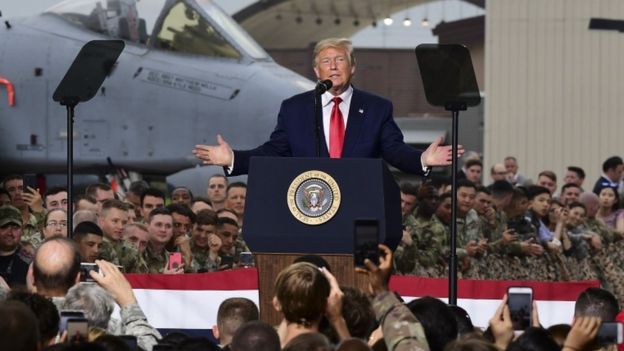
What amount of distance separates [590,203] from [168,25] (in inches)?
205

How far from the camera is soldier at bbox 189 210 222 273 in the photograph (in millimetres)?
13930

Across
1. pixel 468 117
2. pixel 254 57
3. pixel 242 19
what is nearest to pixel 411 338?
pixel 254 57

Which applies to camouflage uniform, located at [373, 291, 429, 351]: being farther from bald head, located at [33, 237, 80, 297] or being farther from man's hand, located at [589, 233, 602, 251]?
man's hand, located at [589, 233, 602, 251]

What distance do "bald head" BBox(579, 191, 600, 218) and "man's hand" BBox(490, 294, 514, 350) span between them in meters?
11.6

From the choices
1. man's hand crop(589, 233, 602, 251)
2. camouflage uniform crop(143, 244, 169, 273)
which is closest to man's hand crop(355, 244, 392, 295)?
camouflage uniform crop(143, 244, 169, 273)

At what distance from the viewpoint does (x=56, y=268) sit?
25.0 ft

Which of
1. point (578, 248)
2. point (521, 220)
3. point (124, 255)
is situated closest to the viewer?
point (124, 255)

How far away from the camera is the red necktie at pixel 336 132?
9523mm

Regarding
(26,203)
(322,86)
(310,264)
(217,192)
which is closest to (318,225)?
(322,86)

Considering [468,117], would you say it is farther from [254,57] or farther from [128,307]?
[128,307]

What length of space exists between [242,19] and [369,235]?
42847mm

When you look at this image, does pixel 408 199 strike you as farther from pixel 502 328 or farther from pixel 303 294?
pixel 303 294

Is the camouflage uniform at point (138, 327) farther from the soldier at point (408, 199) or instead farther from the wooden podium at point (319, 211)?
the soldier at point (408, 199)

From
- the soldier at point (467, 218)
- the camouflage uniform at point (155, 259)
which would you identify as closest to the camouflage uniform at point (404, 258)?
the soldier at point (467, 218)
